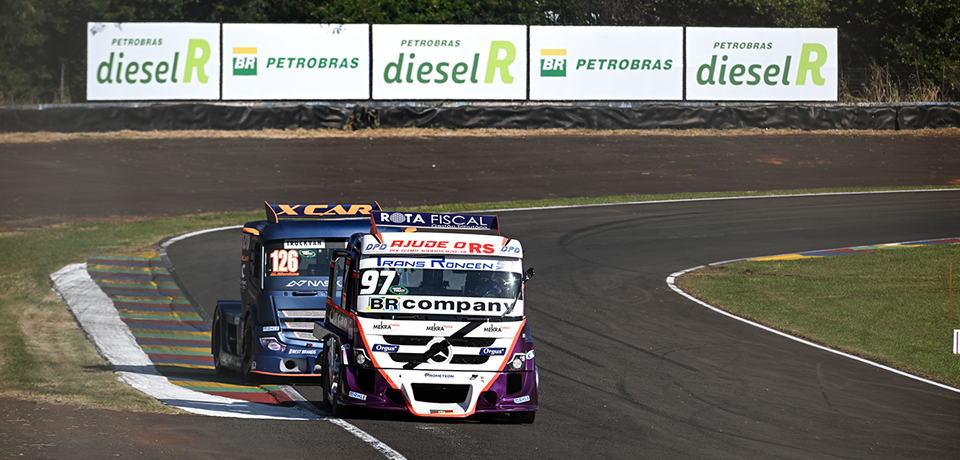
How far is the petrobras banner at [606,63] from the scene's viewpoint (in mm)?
43719

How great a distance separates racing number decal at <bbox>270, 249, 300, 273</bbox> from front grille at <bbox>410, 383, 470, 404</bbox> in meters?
4.16

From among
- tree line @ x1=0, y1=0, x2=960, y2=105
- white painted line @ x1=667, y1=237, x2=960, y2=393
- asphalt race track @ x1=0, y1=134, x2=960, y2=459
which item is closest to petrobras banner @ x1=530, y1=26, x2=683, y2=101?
asphalt race track @ x1=0, y1=134, x2=960, y2=459

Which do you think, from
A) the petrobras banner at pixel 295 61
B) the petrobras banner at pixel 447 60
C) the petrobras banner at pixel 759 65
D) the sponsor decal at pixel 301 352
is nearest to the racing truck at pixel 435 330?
the sponsor decal at pixel 301 352

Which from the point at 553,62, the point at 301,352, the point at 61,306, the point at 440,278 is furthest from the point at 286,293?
the point at 553,62

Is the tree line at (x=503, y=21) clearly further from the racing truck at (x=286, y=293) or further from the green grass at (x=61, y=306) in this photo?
the racing truck at (x=286, y=293)

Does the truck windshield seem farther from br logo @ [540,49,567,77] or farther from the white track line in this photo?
br logo @ [540,49,567,77]

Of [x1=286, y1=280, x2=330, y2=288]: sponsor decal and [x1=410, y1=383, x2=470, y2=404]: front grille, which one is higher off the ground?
[x1=286, y1=280, x2=330, y2=288]: sponsor decal

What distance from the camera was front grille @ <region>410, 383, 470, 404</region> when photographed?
11.2 metres

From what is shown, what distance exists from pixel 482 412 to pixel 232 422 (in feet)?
10.4

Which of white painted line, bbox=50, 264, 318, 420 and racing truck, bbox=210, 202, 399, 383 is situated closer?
white painted line, bbox=50, 264, 318, 420

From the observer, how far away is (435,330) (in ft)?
37.3

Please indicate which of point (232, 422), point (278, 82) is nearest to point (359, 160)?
point (278, 82)

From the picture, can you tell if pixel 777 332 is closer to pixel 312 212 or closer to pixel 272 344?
pixel 312 212

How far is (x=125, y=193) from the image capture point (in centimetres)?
3372
